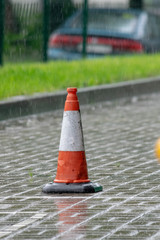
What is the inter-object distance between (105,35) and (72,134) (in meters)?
11.8

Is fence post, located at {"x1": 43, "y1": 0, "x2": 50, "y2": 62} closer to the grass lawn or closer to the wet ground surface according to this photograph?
the grass lawn

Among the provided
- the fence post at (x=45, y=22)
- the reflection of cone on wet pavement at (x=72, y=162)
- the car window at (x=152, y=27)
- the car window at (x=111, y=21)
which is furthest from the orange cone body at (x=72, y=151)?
the car window at (x=152, y=27)

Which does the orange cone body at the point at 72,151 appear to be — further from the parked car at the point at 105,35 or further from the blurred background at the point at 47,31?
the parked car at the point at 105,35

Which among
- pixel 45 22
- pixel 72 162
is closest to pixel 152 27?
pixel 45 22

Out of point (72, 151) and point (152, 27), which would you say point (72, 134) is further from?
point (152, 27)

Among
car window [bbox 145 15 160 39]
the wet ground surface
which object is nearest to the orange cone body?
the wet ground surface

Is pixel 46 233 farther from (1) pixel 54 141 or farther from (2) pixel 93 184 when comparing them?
(1) pixel 54 141

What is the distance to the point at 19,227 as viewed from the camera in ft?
17.2

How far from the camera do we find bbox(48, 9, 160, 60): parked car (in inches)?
706

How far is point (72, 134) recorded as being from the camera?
6621 mm

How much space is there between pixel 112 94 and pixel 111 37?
3.77m

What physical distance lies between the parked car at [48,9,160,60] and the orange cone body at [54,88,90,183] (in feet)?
36.4

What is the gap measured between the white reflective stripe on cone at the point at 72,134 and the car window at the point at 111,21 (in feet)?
37.4

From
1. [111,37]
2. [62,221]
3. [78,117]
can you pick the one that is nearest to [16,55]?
[111,37]
